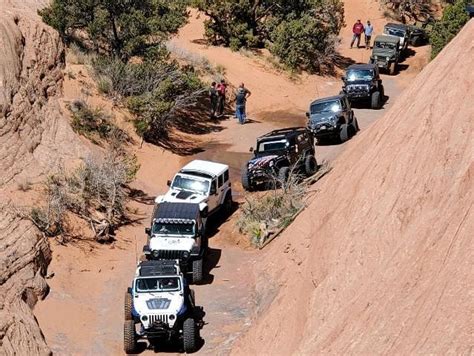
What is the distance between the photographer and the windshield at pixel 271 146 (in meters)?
26.4

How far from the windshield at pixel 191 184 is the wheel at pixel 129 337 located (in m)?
7.23

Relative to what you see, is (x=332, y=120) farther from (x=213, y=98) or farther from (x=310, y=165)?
(x=213, y=98)

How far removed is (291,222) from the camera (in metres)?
Result: 22.4

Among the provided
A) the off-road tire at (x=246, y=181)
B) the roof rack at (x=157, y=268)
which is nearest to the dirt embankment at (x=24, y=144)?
the roof rack at (x=157, y=268)

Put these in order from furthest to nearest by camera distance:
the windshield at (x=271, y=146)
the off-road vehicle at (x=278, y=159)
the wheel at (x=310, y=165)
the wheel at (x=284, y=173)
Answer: the windshield at (x=271, y=146)
the wheel at (x=310, y=165)
the off-road vehicle at (x=278, y=159)
the wheel at (x=284, y=173)

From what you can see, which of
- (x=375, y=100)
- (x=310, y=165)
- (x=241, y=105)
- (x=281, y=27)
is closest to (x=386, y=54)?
(x=281, y=27)

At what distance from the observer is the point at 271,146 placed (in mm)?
26516

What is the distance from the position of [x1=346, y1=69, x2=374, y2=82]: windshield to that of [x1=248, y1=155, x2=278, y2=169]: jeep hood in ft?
31.8

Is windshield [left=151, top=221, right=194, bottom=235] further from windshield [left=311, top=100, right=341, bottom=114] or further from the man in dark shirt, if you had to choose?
the man in dark shirt

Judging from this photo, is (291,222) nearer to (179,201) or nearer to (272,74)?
(179,201)

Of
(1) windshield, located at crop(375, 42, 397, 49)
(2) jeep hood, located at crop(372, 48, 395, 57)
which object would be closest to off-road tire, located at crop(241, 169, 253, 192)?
(2) jeep hood, located at crop(372, 48, 395, 57)

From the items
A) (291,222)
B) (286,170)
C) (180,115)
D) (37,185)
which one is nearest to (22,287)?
(37,185)

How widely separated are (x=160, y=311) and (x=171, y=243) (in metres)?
3.57

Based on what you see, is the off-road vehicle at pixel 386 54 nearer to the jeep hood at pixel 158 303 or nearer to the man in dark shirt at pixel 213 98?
the man in dark shirt at pixel 213 98
